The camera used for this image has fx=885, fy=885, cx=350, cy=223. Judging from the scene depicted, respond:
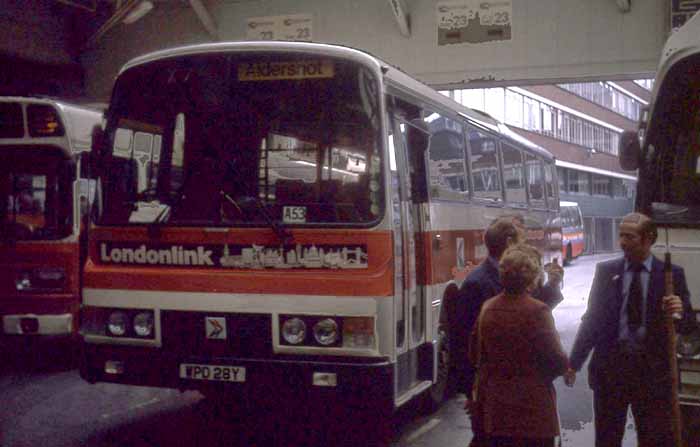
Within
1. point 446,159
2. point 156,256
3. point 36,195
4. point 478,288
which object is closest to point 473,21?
point 446,159

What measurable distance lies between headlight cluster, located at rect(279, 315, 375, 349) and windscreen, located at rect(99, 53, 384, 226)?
72 centimetres

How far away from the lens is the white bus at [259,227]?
21.0ft

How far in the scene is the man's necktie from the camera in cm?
510

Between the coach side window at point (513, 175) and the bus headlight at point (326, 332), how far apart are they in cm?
554

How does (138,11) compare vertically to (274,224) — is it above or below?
above

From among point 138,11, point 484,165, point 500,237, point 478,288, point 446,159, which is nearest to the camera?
point 478,288

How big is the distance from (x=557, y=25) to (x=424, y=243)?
28.2ft

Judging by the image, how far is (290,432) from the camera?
7867 millimetres

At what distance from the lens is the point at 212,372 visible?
6.53 meters

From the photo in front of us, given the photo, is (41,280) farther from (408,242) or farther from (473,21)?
(473,21)

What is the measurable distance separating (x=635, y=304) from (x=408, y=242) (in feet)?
7.64

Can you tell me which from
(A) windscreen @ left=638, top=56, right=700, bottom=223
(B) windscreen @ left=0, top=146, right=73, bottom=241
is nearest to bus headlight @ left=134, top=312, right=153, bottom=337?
(B) windscreen @ left=0, top=146, right=73, bottom=241

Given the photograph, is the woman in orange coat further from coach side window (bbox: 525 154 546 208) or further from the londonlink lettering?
coach side window (bbox: 525 154 546 208)

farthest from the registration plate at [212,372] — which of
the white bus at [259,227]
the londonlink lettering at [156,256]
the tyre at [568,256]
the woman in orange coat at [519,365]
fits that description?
the tyre at [568,256]
